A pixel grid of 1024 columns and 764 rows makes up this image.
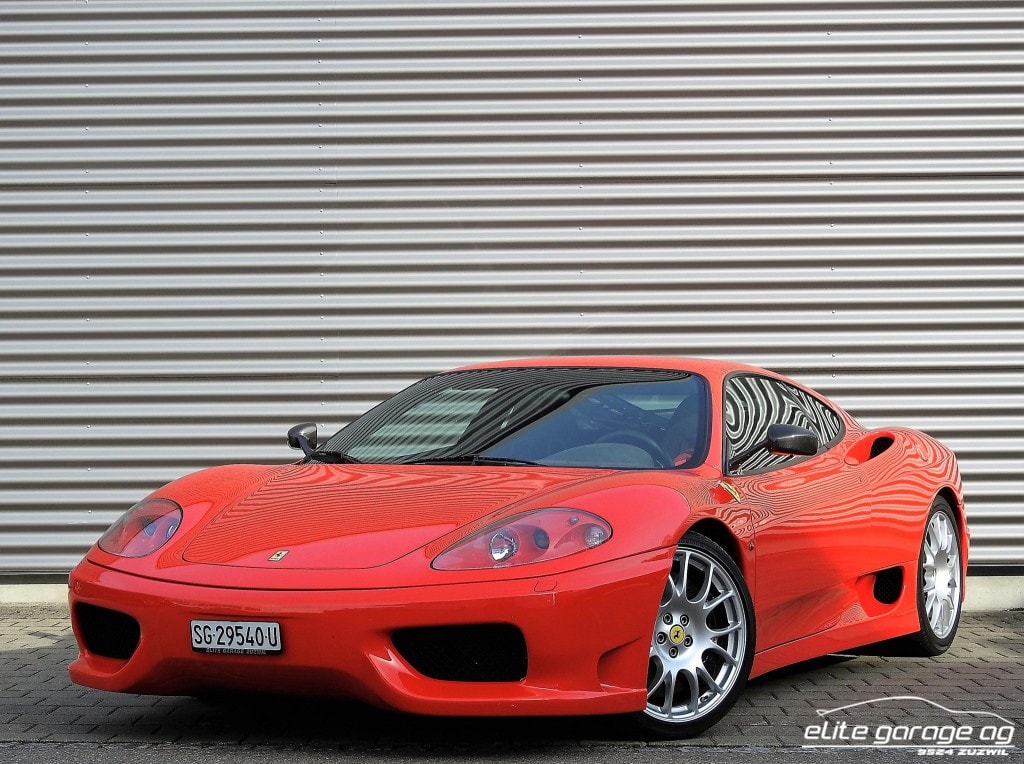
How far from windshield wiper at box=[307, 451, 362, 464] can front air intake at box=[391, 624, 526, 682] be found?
1.33 metres

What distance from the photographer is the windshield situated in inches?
189

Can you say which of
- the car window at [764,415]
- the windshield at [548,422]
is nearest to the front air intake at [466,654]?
the windshield at [548,422]

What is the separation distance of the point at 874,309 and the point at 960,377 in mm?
635

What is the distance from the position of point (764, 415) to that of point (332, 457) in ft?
5.49

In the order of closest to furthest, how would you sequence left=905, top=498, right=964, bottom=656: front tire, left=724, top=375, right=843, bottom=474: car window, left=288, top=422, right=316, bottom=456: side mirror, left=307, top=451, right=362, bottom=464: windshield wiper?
left=724, top=375, right=843, bottom=474: car window, left=307, top=451, right=362, bottom=464: windshield wiper, left=288, top=422, right=316, bottom=456: side mirror, left=905, top=498, right=964, bottom=656: front tire

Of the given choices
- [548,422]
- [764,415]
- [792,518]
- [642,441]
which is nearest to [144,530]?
[548,422]

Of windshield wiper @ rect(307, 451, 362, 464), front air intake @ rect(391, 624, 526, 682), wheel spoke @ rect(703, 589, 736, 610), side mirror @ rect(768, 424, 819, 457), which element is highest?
side mirror @ rect(768, 424, 819, 457)

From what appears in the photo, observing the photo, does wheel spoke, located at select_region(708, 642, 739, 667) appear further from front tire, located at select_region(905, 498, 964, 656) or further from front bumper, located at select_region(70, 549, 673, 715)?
front tire, located at select_region(905, 498, 964, 656)

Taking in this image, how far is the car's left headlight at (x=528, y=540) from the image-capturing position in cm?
387

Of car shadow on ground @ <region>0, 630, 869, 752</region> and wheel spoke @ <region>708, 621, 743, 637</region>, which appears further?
wheel spoke @ <region>708, 621, 743, 637</region>

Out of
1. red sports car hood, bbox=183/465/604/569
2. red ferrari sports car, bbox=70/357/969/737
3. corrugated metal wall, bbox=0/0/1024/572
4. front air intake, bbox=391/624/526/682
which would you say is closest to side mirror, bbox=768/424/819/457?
red ferrari sports car, bbox=70/357/969/737

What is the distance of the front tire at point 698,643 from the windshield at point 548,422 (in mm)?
488

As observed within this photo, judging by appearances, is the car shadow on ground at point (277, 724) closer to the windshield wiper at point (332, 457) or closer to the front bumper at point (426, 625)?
the front bumper at point (426, 625)

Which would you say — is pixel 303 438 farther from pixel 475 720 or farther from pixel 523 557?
pixel 523 557
